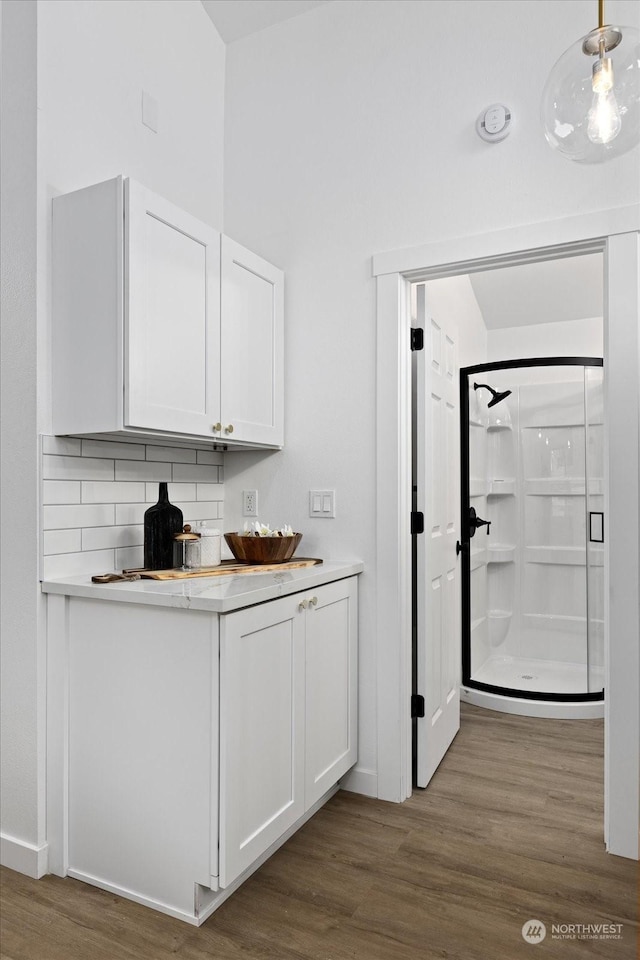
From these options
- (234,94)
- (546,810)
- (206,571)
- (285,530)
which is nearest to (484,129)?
(234,94)

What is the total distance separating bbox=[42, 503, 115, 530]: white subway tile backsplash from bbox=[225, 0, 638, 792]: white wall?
739mm

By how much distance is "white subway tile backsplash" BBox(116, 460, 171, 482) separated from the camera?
2417 mm

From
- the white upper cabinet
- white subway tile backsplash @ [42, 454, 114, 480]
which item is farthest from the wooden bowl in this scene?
white subway tile backsplash @ [42, 454, 114, 480]

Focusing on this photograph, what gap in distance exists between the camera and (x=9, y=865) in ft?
6.92

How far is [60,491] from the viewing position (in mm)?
2137

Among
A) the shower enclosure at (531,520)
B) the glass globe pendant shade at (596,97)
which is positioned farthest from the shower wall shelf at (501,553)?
the glass globe pendant shade at (596,97)

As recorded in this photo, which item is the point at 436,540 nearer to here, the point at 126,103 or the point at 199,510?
the point at 199,510

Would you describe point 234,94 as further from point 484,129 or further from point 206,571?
point 206,571

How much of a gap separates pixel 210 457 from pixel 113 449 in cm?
60

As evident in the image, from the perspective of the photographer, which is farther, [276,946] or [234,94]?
[234,94]

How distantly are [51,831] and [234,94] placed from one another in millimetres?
3061

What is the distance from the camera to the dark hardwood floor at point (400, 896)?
171 cm

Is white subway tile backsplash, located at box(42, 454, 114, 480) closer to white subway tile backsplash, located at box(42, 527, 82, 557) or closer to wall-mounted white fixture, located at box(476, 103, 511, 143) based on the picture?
white subway tile backsplash, located at box(42, 527, 82, 557)

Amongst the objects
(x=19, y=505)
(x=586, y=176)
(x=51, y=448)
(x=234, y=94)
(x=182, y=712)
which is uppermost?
(x=234, y=94)
